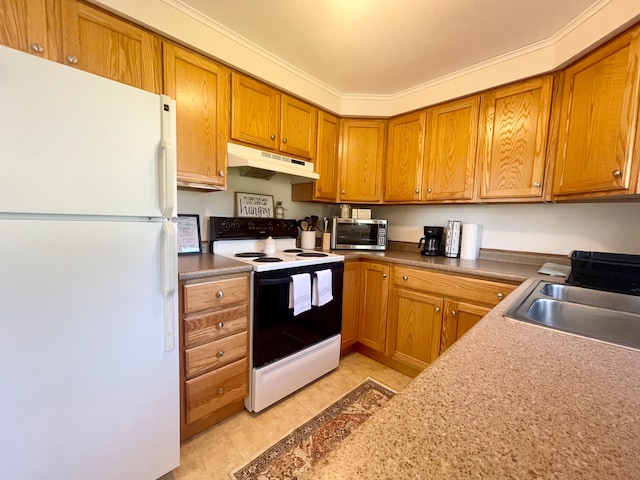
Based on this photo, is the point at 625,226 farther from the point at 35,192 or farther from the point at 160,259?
the point at 35,192

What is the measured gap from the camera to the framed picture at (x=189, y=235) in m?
1.79

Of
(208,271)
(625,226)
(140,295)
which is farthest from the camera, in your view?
(625,226)

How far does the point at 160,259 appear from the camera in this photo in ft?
3.44

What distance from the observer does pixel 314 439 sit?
1453 mm

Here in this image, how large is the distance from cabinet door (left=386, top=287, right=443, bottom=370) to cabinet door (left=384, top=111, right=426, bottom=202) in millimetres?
861

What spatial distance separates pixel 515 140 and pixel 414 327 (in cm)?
148

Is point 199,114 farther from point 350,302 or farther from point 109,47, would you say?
point 350,302

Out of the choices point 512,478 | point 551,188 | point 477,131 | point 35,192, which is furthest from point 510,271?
point 35,192

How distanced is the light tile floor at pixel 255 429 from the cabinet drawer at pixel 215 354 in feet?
1.32

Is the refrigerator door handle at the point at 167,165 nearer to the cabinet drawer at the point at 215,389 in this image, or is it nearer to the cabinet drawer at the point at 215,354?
the cabinet drawer at the point at 215,354

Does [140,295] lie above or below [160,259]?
below

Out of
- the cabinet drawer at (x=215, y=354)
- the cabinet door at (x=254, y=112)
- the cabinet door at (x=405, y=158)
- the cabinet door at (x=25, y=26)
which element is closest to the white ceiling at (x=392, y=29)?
the cabinet door at (x=254, y=112)

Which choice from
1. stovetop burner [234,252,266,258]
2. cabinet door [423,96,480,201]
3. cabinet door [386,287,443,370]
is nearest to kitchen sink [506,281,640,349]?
cabinet door [386,287,443,370]

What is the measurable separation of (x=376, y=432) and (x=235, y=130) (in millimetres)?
1822
